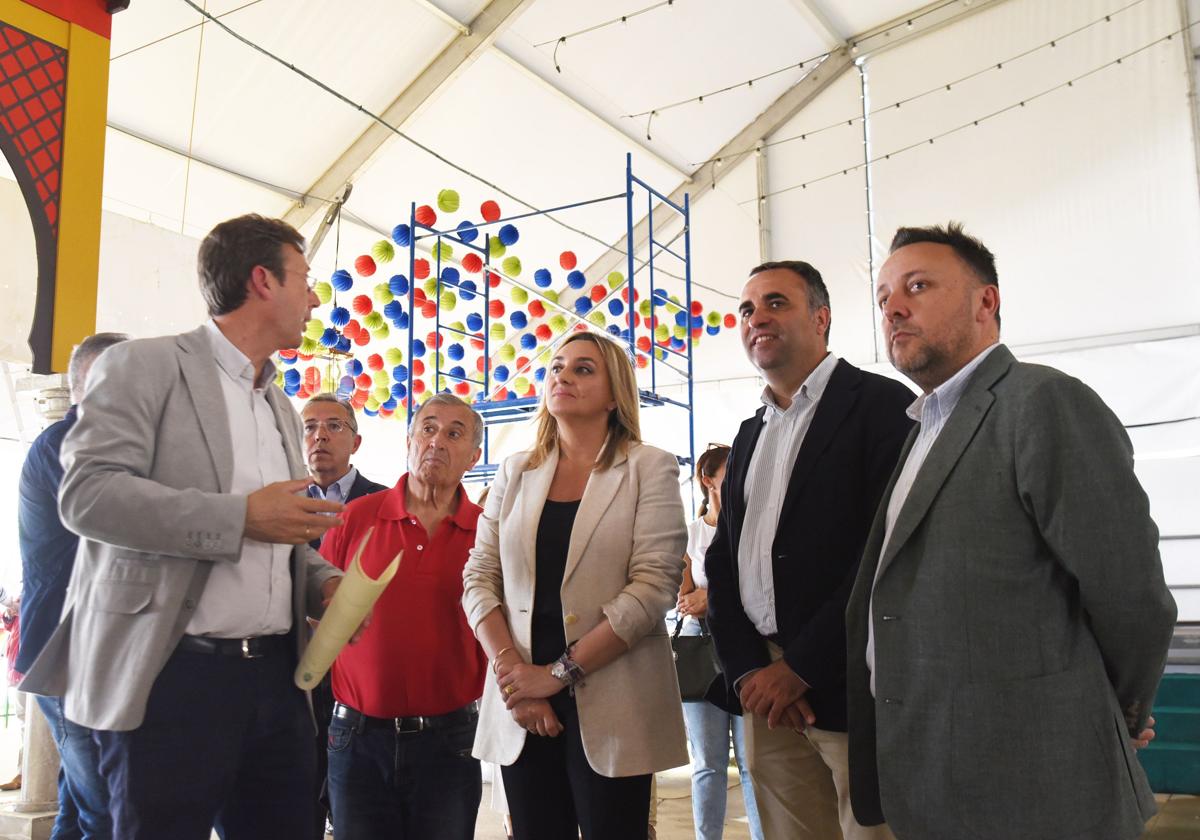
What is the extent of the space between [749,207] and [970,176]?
2470mm

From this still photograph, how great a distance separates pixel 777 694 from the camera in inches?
81.4

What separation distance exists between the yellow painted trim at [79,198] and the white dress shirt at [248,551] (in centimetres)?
133

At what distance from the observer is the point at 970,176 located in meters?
9.48

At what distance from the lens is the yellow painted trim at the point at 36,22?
110 inches

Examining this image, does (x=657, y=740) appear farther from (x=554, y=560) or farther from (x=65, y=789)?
(x=65, y=789)

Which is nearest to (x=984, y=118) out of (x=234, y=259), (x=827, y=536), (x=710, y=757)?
(x=710, y=757)

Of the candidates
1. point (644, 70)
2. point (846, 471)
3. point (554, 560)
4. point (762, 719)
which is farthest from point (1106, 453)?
point (644, 70)

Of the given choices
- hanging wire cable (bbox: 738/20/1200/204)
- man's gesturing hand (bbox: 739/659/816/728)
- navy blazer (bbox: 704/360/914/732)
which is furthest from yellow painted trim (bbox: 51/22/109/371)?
hanging wire cable (bbox: 738/20/1200/204)

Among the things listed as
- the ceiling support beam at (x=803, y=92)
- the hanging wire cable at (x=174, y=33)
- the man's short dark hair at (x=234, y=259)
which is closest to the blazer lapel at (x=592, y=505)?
the man's short dark hair at (x=234, y=259)

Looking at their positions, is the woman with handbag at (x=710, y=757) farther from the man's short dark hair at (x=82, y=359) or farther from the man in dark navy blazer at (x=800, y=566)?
the man's short dark hair at (x=82, y=359)

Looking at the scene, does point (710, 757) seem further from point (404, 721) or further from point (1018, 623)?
point (1018, 623)

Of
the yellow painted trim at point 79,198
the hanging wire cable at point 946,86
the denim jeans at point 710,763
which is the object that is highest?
the hanging wire cable at point 946,86

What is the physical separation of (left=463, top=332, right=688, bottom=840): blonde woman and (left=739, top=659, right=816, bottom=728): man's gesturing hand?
20cm

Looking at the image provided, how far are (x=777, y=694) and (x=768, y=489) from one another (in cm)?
50
